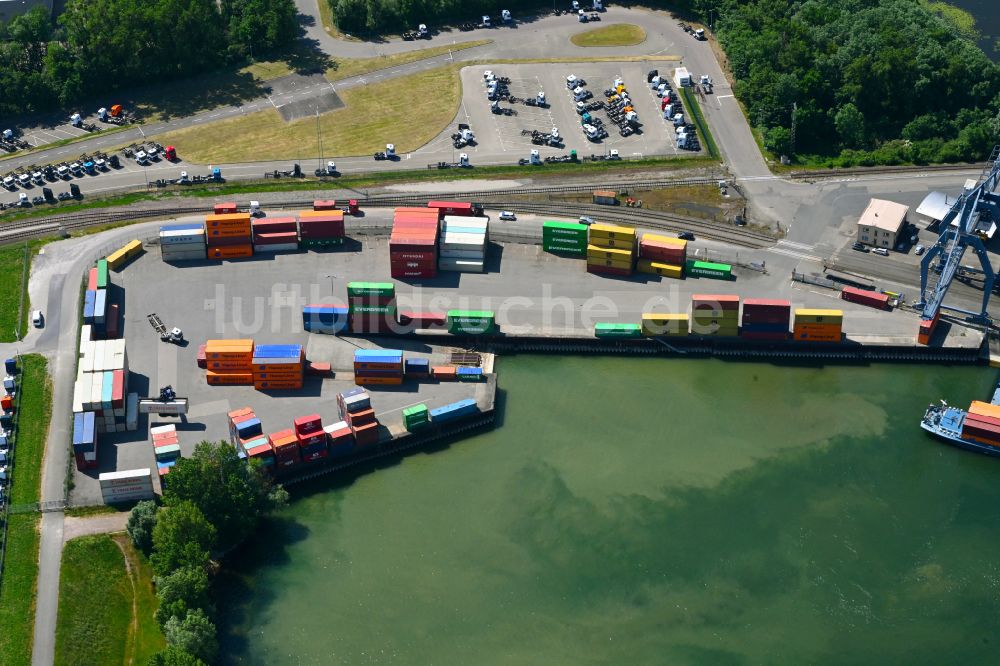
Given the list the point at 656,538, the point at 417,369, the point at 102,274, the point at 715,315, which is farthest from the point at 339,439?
the point at 715,315

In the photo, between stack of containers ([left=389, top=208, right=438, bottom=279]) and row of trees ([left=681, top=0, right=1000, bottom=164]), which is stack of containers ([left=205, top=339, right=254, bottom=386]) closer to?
stack of containers ([left=389, top=208, right=438, bottom=279])

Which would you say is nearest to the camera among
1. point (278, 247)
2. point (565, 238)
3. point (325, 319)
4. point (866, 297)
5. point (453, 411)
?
point (453, 411)

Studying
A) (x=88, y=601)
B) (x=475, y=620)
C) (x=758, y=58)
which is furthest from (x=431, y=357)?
(x=758, y=58)

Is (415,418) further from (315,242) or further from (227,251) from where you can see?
(227,251)

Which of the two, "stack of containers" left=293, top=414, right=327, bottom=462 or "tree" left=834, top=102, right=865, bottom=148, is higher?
"tree" left=834, top=102, right=865, bottom=148

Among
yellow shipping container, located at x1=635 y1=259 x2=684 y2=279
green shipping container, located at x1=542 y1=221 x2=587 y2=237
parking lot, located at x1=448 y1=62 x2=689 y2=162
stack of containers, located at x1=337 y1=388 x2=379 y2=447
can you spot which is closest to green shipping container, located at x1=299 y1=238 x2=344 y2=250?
green shipping container, located at x1=542 y1=221 x2=587 y2=237

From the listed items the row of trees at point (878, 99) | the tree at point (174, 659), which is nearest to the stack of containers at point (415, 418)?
the tree at point (174, 659)
